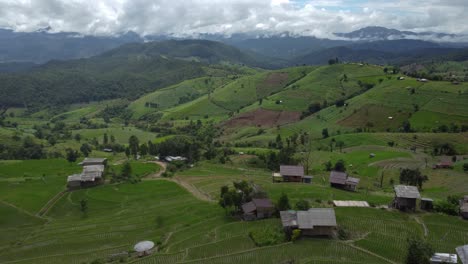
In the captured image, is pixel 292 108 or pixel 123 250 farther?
pixel 292 108

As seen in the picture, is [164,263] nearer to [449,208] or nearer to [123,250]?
[123,250]

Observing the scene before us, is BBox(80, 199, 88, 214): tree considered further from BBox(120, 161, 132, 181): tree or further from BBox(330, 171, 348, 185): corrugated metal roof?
BBox(330, 171, 348, 185): corrugated metal roof

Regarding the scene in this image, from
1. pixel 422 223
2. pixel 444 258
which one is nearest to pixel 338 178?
pixel 422 223

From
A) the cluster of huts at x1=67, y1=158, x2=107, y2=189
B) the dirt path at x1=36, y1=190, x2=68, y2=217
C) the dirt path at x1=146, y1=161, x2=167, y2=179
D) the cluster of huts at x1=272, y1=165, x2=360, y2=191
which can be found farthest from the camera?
the dirt path at x1=146, y1=161, x2=167, y2=179

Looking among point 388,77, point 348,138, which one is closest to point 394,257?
point 348,138

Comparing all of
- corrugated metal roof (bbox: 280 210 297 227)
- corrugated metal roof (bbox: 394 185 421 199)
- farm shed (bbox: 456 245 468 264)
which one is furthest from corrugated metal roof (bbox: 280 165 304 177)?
farm shed (bbox: 456 245 468 264)
